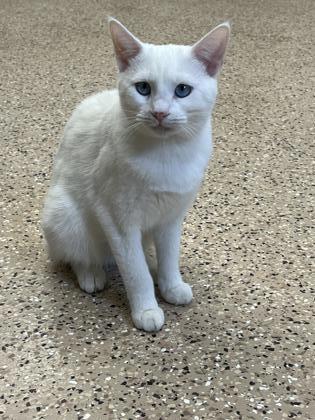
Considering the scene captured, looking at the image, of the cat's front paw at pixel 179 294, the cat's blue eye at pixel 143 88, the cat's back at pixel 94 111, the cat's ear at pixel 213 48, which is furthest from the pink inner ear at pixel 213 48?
the cat's front paw at pixel 179 294

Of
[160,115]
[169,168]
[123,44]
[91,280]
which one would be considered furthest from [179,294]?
[123,44]

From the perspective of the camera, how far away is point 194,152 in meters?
1.16

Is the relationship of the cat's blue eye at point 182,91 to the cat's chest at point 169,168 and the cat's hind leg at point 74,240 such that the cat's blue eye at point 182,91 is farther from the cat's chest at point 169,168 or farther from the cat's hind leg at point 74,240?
the cat's hind leg at point 74,240

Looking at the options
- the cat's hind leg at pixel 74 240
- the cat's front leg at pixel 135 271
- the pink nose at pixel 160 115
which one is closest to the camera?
the pink nose at pixel 160 115

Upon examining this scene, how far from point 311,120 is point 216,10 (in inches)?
59.8

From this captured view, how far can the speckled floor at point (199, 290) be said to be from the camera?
1076mm

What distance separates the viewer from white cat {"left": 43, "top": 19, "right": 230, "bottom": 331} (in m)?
1.08

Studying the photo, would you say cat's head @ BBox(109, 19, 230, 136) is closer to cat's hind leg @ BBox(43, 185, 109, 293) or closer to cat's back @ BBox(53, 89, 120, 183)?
cat's back @ BBox(53, 89, 120, 183)

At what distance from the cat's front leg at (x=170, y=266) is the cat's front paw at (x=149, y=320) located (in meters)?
0.09

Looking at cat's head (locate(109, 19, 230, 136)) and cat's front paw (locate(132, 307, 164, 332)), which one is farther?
cat's front paw (locate(132, 307, 164, 332))

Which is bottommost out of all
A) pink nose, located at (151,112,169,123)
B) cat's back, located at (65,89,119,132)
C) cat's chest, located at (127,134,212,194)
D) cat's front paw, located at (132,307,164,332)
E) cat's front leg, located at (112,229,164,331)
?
cat's front paw, located at (132,307,164,332)

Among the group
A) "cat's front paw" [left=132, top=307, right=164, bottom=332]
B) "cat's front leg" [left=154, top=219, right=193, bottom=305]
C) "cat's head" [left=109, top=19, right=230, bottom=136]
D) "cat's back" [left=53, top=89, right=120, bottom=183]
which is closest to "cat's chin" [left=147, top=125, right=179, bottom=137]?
"cat's head" [left=109, top=19, right=230, bottom=136]

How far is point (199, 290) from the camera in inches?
54.1

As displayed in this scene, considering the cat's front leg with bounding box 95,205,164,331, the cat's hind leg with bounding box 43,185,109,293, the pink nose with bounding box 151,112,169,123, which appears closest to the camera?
the pink nose with bounding box 151,112,169,123
